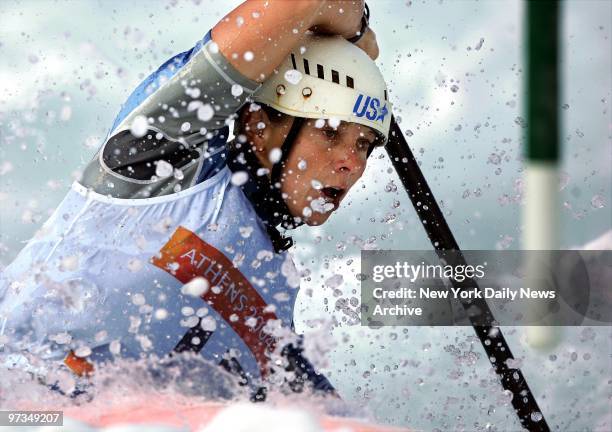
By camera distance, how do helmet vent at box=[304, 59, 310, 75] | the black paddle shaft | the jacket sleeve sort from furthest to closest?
the black paddle shaft, helmet vent at box=[304, 59, 310, 75], the jacket sleeve

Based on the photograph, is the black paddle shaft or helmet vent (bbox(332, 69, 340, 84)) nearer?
helmet vent (bbox(332, 69, 340, 84))

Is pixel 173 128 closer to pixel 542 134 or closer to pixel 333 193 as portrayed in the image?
pixel 333 193

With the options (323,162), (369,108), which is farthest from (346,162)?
(369,108)

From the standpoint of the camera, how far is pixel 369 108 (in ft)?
10.0

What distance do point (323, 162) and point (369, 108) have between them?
0.98 ft

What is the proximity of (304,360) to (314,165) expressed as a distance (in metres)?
0.92

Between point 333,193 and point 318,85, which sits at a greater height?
point 318,85

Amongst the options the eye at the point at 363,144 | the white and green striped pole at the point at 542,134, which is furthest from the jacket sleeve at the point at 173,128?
the white and green striped pole at the point at 542,134

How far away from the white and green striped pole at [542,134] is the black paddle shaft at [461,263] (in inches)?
111

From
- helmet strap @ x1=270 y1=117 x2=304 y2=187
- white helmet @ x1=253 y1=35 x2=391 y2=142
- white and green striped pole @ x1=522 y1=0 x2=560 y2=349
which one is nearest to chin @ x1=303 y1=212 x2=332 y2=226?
helmet strap @ x1=270 y1=117 x2=304 y2=187

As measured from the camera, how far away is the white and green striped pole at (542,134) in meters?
0.76

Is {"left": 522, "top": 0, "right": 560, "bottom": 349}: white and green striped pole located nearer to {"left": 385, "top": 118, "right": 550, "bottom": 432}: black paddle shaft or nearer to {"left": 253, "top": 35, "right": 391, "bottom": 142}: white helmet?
{"left": 253, "top": 35, "right": 391, "bottom": 142}: white helmet

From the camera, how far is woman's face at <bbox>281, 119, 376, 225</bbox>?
3010 mm

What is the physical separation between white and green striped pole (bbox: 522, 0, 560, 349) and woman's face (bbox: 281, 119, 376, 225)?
7.23 ft
